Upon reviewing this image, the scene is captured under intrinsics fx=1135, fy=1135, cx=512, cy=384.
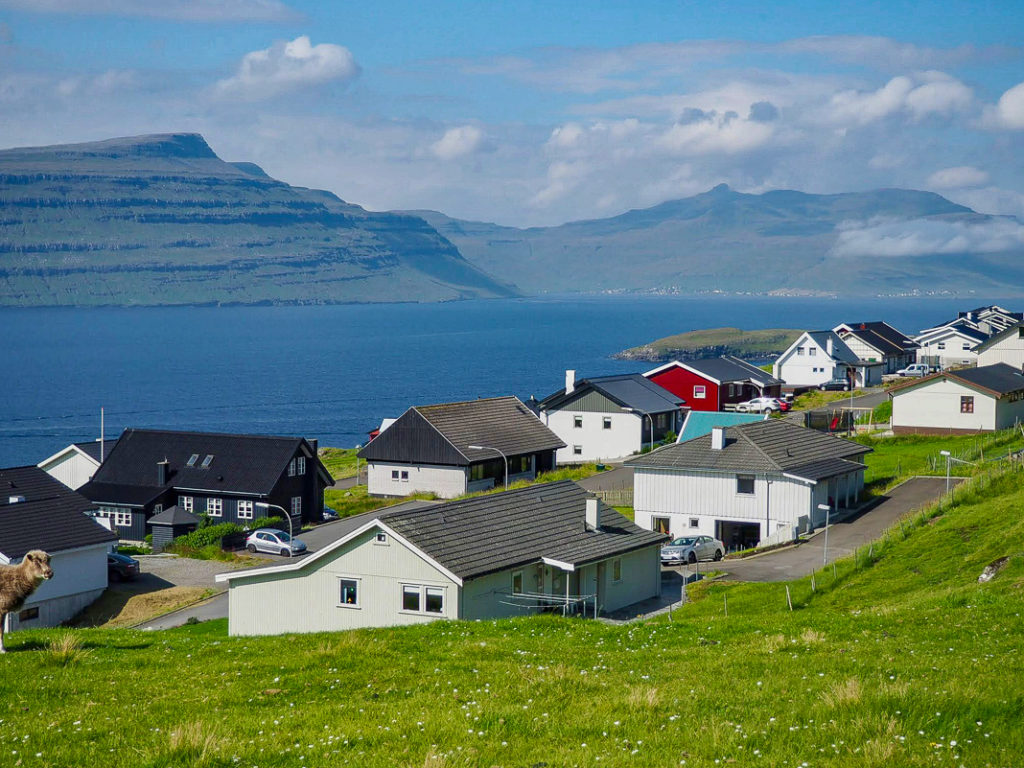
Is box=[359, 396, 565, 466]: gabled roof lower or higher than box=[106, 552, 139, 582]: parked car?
higher

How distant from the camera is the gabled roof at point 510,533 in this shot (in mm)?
30406

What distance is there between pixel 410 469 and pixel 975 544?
40525mm

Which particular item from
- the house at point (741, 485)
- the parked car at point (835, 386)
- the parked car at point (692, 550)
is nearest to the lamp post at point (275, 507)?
the house at point (741, 485)

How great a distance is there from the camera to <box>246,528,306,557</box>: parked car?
168ft

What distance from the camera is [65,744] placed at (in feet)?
36.0

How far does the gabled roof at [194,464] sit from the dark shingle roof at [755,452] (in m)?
20.7

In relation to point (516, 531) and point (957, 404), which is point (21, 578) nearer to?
point (516, 531)

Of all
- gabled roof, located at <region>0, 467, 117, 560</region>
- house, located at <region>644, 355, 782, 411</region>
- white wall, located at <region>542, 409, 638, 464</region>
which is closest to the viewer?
gabled roof, located at <region>0, 467, 117, 560</region>

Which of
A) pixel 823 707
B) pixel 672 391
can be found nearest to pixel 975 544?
pixel 823 707

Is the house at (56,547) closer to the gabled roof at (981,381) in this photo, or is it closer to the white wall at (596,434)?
the white wall at (596,434)

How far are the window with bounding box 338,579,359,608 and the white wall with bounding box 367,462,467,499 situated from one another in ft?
110

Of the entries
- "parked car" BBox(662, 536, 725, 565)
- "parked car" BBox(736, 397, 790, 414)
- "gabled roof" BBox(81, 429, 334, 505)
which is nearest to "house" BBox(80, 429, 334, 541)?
"gabled roof" BBox(81, 429, 334, 505)

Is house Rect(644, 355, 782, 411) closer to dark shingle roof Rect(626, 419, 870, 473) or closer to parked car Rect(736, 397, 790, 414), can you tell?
parked car Rect(736, 397, 790, 414)

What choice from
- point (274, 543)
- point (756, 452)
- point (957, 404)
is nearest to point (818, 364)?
point (957, 404)
